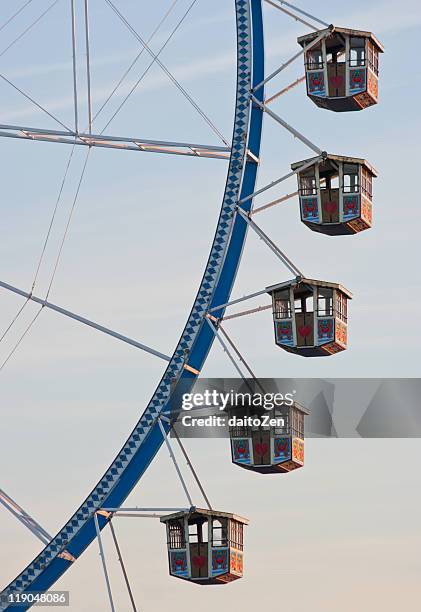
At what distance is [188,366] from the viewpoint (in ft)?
119

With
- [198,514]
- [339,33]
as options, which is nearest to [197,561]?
[198,514]

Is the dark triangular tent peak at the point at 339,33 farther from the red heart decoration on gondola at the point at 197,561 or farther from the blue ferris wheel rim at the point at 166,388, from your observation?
the red heart decoration on gondola at the point at 197,561

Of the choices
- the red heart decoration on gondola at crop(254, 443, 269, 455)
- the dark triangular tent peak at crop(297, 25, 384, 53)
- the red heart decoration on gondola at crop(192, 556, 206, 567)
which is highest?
the dark triangular tent peak at crop(297, 25, 384, 53)

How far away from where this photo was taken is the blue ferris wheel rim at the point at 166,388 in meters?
36.4

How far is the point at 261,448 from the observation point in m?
36.9

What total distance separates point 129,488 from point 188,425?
142 centimetres

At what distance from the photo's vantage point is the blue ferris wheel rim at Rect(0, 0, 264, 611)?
119ft

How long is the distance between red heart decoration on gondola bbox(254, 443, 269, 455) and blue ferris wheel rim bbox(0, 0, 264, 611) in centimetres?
160

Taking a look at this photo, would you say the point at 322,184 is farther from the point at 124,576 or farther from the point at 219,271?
the point at 124,576

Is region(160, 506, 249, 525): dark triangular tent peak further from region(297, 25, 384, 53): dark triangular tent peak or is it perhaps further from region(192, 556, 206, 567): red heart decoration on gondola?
region(297, 25, 384, 53): dark triangular tent peak

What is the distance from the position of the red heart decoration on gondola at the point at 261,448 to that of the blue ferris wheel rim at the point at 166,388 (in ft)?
5.25

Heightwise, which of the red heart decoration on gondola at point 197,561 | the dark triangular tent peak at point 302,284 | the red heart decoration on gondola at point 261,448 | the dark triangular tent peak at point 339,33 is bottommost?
the red heart decoration on gondola at point 197,561

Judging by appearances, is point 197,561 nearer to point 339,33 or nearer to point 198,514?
point 198,514

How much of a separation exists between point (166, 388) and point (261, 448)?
6.34 feet
